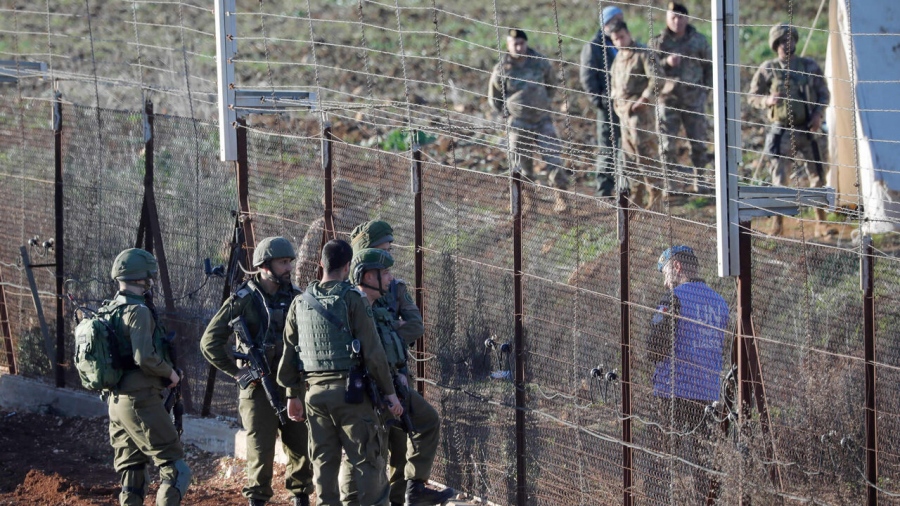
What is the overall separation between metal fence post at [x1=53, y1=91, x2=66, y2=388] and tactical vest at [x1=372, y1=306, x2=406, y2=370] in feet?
16.9

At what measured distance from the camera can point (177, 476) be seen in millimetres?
7496

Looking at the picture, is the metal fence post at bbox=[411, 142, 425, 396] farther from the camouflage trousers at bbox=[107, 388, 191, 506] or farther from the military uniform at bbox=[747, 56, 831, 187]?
the military uniform at bbox=[747, 56, 831, 187]

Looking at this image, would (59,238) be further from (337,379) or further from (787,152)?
(787,152)

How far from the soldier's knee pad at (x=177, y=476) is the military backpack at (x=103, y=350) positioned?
64 centimetres

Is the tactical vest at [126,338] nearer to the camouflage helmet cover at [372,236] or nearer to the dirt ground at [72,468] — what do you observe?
the camouflage helmet cover at [372,236]

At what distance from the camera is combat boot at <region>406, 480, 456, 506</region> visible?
762 centimetres

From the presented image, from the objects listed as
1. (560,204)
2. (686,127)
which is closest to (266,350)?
(560,204)

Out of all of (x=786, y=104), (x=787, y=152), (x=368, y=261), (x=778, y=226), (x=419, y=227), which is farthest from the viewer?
(x=787, y=152)

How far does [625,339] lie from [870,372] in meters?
1.50

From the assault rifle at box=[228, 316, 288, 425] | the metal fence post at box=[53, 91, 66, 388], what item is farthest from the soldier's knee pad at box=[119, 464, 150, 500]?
the metal fence post at box=[53, 91, 66, 388]

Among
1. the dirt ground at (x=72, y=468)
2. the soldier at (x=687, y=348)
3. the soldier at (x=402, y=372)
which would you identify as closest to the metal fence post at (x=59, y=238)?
the dirt ground at (x=72, y=468)

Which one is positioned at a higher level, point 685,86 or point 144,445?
point 685,86

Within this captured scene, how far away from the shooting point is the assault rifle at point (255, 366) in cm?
750

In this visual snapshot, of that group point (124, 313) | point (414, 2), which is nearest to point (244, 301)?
point (124, 313)
